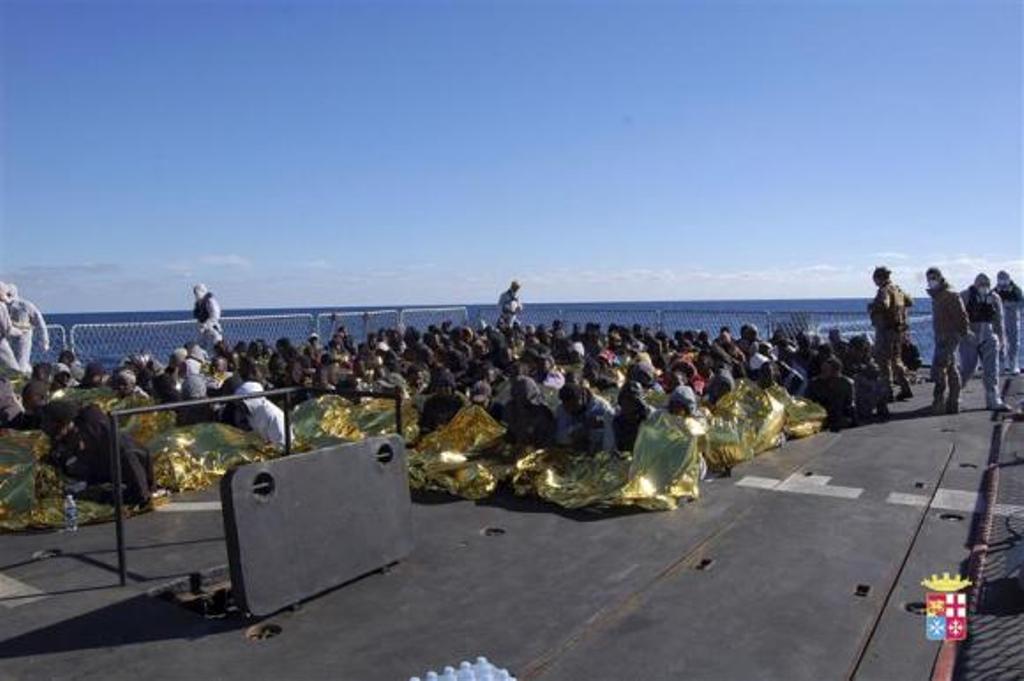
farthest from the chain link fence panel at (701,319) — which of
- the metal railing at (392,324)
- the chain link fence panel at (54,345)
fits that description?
the chain link fence panel at (54,345)

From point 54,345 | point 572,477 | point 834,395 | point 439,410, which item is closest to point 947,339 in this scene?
point 834,395

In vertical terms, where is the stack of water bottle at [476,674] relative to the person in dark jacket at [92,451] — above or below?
below

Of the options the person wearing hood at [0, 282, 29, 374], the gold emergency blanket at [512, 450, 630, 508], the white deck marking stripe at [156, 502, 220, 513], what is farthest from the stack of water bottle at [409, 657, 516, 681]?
the person wearing hood at [0, 282, 29, 374]

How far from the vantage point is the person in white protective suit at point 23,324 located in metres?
11.8

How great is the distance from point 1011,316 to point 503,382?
8.60m

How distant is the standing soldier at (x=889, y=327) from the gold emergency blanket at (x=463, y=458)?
5.65 metres

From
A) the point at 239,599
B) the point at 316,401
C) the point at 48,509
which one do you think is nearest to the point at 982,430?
the point at 316,401

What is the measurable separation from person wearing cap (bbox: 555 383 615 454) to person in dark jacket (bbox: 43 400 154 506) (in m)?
3.47

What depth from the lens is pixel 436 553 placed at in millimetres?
4980

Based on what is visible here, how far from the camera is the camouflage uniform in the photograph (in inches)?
410

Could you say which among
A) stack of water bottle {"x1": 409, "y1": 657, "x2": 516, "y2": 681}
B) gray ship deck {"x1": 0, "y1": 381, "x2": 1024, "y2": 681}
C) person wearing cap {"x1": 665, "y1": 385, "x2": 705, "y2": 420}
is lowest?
gray ship deck {"x1": 0, "y1": 381, "x2": 1024, "y2": 681}

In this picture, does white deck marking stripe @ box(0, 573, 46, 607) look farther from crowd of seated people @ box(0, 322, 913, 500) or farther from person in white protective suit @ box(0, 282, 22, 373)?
person in white protective suit @ box(0, 282, 22, 373)

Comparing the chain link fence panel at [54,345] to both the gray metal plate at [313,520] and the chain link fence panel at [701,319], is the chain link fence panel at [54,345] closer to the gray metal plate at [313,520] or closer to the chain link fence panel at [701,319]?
the gray metal plate at [313,520]

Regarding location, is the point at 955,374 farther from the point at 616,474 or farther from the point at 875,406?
the point at 616,474
